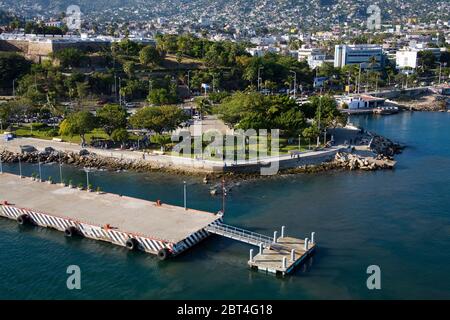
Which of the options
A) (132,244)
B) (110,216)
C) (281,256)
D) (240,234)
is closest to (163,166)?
(110,216)

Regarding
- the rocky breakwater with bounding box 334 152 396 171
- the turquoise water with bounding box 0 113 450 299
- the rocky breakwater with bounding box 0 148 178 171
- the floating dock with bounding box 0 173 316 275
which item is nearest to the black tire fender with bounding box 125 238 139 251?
the floating dock with bounding box 0 173 316 275

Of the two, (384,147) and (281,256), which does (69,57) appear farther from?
(281,256)

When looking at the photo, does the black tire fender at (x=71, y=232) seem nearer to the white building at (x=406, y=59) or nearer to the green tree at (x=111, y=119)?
the green tree at (x=111, y=119)

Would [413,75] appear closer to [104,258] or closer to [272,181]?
[272,181]

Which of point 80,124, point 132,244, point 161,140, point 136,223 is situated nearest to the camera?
point 132,244

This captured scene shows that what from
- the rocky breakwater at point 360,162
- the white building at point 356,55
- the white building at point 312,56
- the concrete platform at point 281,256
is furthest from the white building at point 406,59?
the concrete platform at point 281,256

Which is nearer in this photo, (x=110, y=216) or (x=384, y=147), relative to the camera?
(x=110, y=216)

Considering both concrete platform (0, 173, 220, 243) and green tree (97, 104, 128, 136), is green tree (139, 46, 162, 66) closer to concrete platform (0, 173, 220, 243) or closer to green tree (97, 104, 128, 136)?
green tree (97, 104, 128, 136)
